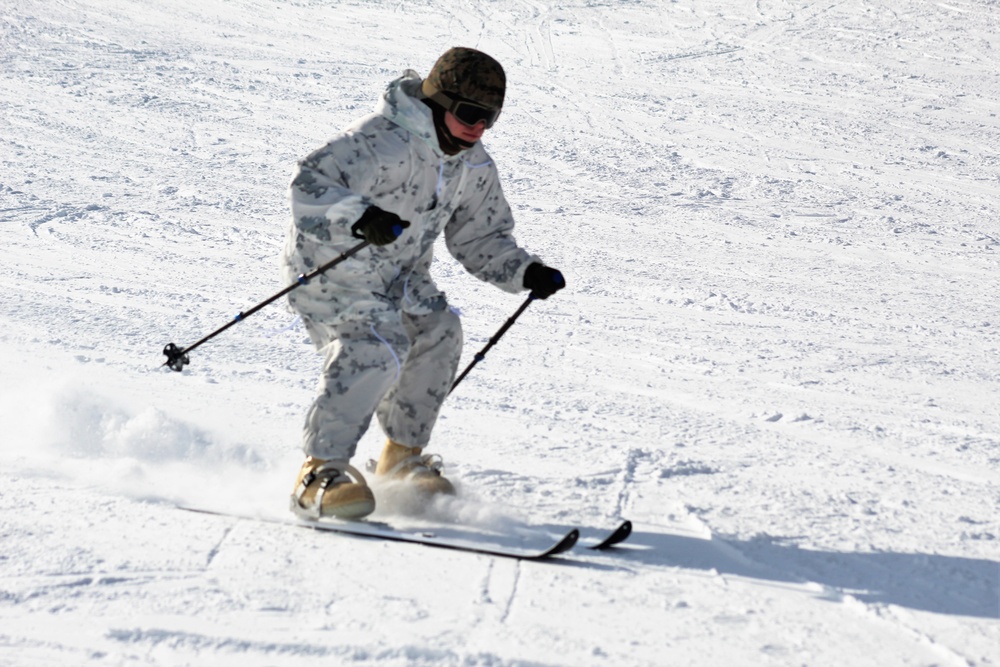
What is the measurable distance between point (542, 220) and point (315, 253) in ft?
13.9

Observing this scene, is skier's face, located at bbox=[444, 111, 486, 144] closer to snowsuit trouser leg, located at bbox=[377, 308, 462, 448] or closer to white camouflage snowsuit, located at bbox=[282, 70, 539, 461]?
white camouflage snowsuit, located at bbox=[282, 70, 539, 461]

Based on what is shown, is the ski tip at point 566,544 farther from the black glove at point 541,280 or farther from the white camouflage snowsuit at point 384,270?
the black glove at point 541,280

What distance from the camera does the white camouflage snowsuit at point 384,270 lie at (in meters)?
3.42

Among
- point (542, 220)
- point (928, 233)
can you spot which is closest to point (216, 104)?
point (542, 220)

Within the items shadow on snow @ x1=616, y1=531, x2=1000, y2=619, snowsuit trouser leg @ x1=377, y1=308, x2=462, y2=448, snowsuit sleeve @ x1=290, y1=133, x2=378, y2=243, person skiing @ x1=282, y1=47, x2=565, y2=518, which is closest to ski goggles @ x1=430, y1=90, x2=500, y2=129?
person skiing @ x1=282, y1=47, x2=565, y2=518

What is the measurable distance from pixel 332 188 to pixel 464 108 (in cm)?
44

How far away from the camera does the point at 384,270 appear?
360 centimetres

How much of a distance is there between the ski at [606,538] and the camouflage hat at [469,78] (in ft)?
4.12

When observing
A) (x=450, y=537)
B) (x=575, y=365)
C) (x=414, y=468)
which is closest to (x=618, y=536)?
(x=450, y=537)

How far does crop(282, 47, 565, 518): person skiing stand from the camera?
3.39 m

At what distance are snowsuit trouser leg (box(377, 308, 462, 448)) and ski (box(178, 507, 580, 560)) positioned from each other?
38 cm

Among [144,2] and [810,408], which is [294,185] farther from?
[144,2]

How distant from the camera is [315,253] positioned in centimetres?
355

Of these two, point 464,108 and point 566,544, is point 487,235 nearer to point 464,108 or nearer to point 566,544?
point 464,108
